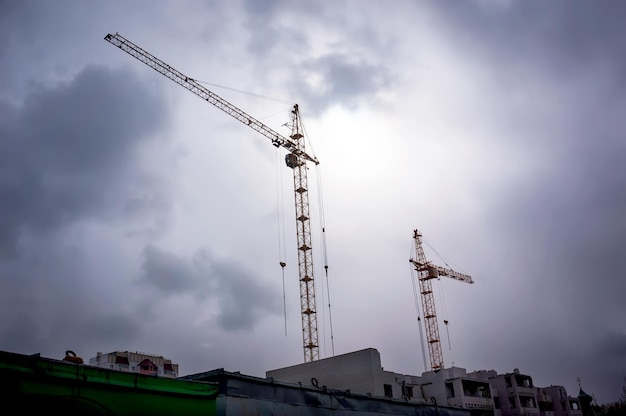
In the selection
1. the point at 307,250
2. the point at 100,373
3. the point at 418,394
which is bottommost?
the point at 100,373

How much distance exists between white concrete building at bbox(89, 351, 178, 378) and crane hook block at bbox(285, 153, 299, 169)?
1544 inches

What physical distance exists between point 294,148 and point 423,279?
1703 inches

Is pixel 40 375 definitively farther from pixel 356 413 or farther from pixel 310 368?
pixel 310 368

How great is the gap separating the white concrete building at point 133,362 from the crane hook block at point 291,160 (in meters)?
39.2

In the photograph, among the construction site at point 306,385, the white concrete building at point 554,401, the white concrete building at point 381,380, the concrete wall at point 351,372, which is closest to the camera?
the construction site at point 306,385

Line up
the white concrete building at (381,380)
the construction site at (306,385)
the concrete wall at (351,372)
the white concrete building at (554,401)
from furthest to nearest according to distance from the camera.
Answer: the white concrete building at (554,401) → the white concrete building at (381,380) → the concrete wall at (351,372) → the construction site at (306,385)

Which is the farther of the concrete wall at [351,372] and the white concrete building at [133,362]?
the white concrete building at [133,362]

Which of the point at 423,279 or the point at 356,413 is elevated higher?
the point at 423,279

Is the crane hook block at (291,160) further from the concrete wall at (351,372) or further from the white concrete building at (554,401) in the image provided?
the white concrete building at (554,401)

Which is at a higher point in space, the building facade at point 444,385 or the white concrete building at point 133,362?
the white concrete building at point 133,362

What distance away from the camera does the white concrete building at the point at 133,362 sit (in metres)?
85.4

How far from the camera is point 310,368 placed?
59219mm

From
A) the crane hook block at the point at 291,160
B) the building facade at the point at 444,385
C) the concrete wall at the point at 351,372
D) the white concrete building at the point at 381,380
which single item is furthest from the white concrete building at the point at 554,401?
the crane hook block at the point at 291,160

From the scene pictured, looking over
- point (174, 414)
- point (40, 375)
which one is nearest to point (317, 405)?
point (174, 414)
